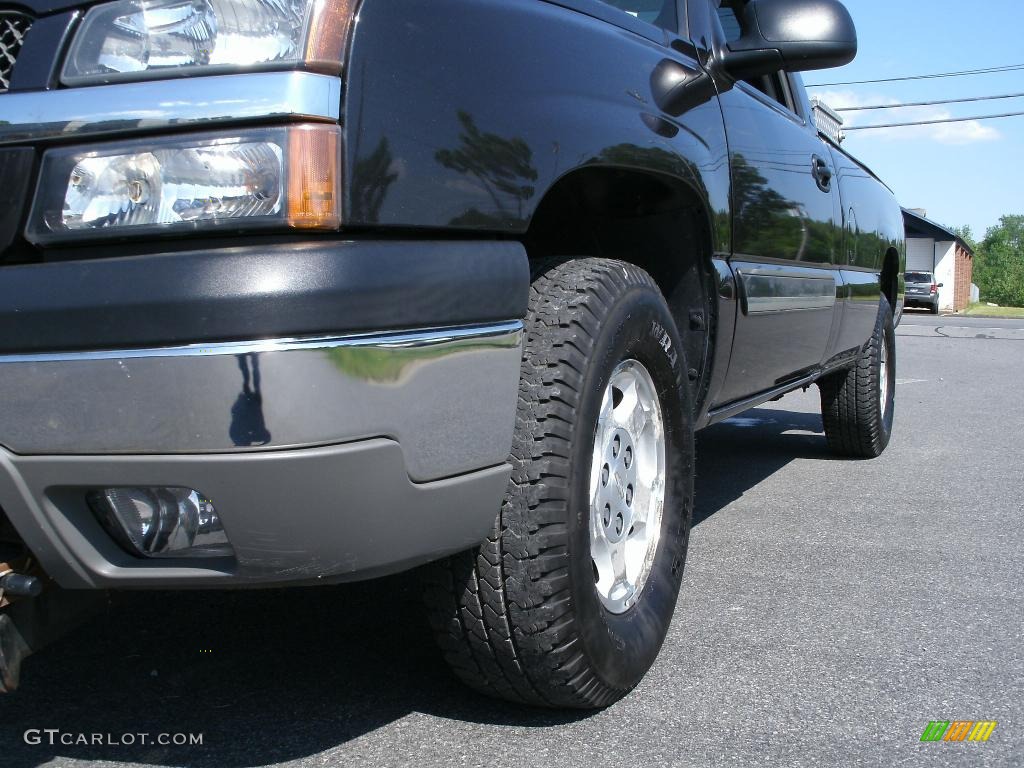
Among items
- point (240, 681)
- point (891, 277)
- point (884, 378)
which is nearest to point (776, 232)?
point (240, 681)

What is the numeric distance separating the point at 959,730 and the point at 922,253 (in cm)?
5767

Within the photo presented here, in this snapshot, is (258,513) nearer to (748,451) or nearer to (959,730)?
(959,730)

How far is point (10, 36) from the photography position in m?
1.79

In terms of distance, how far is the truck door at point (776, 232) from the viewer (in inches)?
126

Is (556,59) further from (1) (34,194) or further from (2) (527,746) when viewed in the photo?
(2) (527,746)

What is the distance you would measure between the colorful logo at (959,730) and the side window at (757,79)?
2.29m

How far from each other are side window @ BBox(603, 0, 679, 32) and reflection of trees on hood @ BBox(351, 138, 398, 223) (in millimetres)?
1642

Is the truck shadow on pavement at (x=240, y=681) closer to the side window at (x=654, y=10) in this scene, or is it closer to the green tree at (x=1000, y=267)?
the side window at (x=654, y=10)

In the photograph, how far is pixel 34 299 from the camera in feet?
5.31

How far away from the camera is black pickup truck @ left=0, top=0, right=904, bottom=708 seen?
160 cm

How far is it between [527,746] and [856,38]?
6.75 feet

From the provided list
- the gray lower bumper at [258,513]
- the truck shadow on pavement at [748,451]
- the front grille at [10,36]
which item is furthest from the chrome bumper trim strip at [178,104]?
the truck shadow on pavement at [748,451]

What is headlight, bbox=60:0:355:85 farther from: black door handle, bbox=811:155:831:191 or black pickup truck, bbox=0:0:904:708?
black door handle, bbox=811:155:831:191

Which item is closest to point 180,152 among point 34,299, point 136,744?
point 34,299
